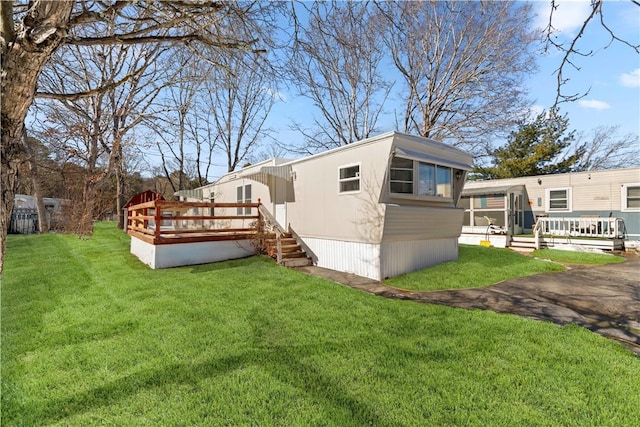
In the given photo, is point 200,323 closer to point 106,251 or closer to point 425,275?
point 425,275

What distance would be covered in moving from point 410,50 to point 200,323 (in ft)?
56.2

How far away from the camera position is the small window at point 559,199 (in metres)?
14.7

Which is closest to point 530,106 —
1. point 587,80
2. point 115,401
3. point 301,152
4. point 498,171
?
point 498,171

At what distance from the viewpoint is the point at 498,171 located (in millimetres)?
24516

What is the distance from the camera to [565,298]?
18.8 ft

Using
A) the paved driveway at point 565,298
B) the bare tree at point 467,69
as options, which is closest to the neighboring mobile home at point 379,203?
the paved driveway at point 565,298

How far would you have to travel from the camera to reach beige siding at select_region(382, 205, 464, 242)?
7180 millimetres

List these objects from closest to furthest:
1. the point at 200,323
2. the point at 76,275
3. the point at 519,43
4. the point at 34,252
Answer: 1. the point at 200,323
2. the point at 76,275
3. the point at 34,252
4. the point at 519,43

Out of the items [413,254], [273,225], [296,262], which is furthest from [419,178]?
[273,225]

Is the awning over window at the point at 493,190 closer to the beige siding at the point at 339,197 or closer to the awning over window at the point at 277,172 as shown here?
the beige siding at the point at 339,197

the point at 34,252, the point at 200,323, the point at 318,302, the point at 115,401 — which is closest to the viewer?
the point at 115,401

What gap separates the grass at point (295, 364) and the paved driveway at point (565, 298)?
2.08ft

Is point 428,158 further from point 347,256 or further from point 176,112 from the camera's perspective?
point 176,112

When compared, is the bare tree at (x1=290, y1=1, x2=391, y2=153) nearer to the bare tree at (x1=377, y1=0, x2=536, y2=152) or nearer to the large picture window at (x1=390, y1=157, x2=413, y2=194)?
the bare tree at (x1=377, y1=0, x2=536, y2=152)
